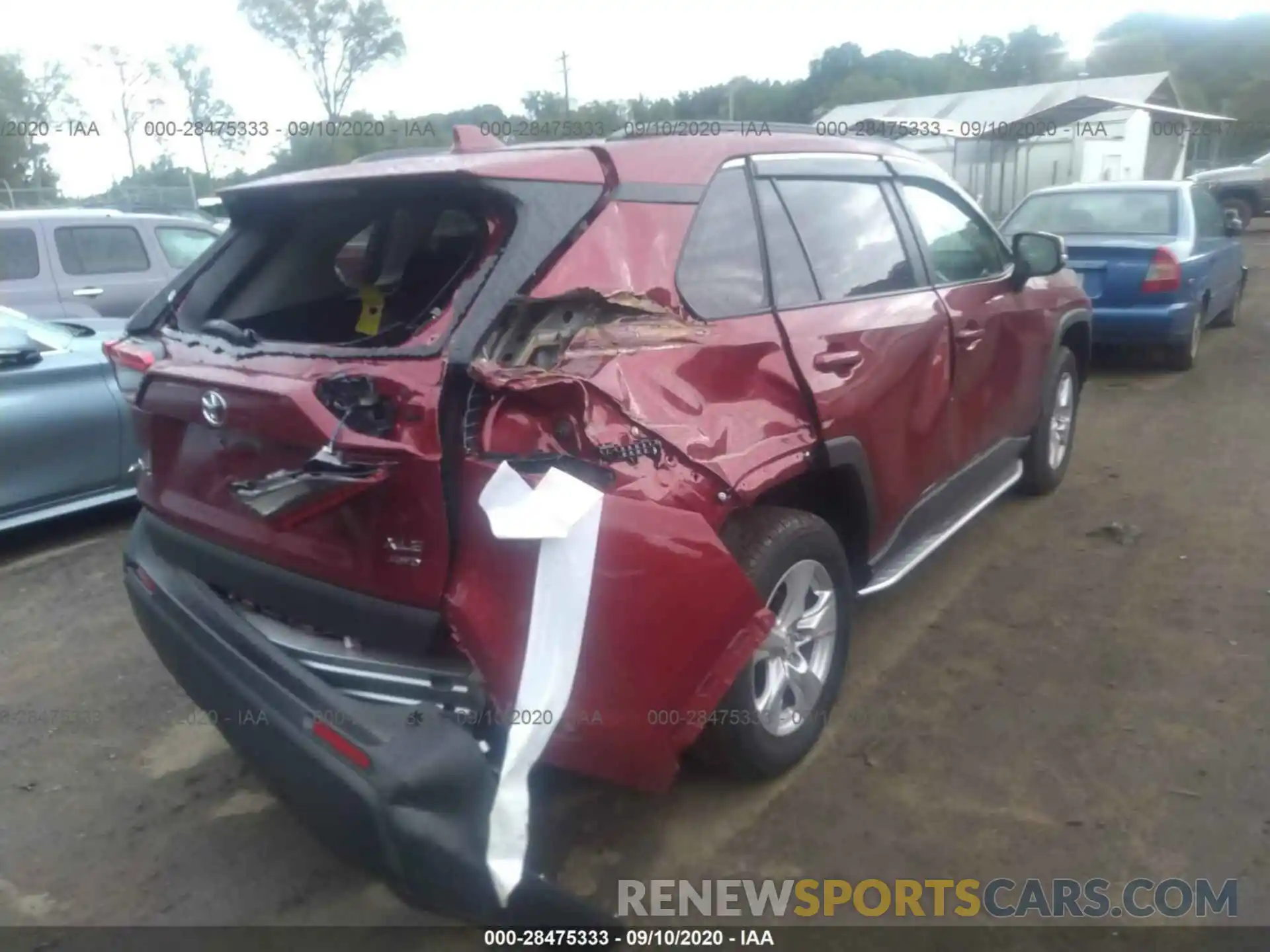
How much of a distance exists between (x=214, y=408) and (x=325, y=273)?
1.00m

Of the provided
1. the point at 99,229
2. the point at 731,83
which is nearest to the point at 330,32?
the point at 731,83

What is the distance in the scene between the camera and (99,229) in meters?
8.25

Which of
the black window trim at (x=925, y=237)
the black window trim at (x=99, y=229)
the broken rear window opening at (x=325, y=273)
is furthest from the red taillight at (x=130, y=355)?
the black window trim at (x=99, y=229)

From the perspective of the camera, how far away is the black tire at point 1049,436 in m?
4.96

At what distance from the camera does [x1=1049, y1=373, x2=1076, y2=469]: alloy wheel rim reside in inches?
206

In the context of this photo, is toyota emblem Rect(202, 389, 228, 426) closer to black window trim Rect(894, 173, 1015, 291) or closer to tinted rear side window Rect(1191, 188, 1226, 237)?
black window trim Rect(894, 173, 1015, 291)

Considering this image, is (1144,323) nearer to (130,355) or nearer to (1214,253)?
(1214,253)

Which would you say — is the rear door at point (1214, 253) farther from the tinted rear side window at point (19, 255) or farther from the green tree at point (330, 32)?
the green tree at point (330, 32)

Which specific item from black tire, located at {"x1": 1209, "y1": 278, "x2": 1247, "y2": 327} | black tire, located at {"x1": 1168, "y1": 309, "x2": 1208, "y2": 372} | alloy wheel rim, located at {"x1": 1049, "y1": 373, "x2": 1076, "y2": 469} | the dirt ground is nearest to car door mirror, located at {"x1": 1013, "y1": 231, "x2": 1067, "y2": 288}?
alloy wheel rim, located at {"x1": 1049, "y1": 373, "x2": 1076, "y2": 469}

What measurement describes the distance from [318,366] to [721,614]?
3.58 ft

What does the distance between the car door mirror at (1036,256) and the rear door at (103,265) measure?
6.74m

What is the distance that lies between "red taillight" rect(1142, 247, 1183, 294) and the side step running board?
3.69 meters

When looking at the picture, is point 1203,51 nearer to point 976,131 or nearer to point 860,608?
point 976,131

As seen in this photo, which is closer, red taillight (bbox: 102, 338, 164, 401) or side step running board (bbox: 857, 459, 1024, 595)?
red taillight (bbox: 102, 338, 164, 401)
